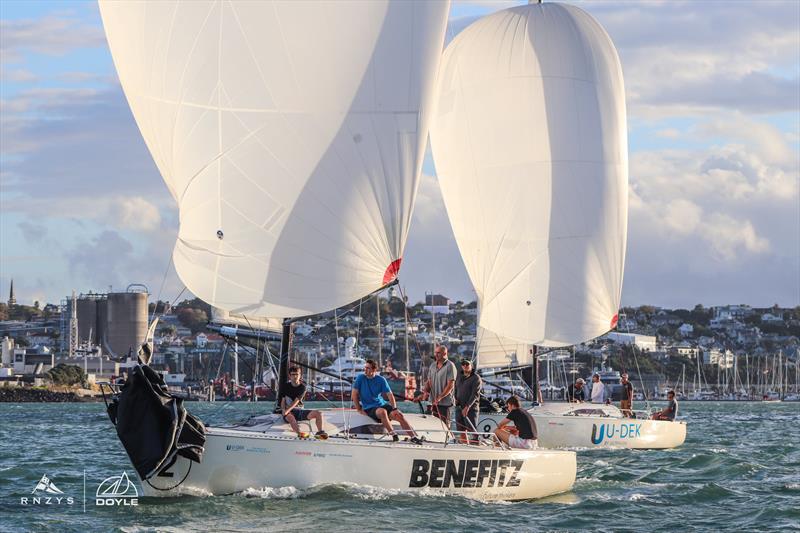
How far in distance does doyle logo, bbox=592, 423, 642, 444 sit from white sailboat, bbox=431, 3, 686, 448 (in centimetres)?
17

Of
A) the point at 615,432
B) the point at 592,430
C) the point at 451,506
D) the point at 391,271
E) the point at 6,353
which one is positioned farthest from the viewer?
the point at 6,353

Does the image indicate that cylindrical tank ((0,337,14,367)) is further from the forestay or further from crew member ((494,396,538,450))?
crew member ((494,396,538,450))

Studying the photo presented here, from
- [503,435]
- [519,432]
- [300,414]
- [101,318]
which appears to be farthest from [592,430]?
[101,318]

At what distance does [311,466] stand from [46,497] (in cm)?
373

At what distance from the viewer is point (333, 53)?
51.8ft

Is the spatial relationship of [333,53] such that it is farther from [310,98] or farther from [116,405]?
[116,405]

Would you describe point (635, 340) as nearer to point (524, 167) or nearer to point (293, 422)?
point (524, 167)

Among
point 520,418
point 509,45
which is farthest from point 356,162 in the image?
point 509,45

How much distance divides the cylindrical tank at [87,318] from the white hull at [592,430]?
376ft

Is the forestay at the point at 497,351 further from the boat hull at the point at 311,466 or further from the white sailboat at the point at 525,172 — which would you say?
the boat hull at the point at 311,466

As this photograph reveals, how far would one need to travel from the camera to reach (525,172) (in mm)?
27656

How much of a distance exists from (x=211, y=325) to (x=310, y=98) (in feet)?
14.5

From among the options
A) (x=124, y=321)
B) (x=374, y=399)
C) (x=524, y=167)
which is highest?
(x=124, y=321)

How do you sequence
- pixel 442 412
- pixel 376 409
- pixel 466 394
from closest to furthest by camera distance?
1. pixel 376 409
2. pixel 442 412
3. pixel 466 394
